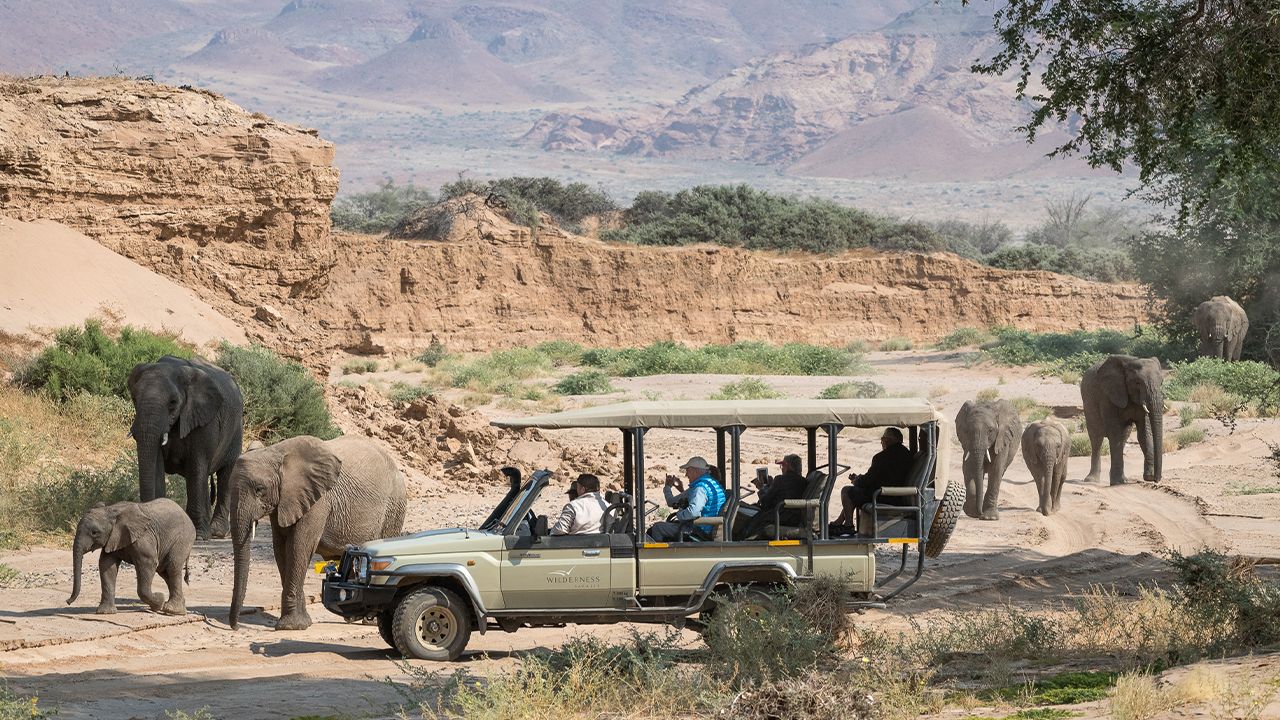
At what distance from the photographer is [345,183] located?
19862cm

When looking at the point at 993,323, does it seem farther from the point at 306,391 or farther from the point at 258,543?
the point at 258,543

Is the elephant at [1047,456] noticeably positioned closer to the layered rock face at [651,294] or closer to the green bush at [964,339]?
the green bush at [964,339]

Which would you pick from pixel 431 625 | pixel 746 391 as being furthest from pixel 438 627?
pixel 746 391

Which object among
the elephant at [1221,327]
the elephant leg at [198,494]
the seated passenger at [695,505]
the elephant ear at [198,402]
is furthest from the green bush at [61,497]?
the elephant at [1221,327]

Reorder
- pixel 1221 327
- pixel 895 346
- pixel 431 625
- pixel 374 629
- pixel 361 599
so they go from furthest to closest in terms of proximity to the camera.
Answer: pixel 895 346, pixel 1221 327, pixel 374 629, pixel 431 625, pixel 361 599

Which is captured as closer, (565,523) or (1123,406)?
(565,523)

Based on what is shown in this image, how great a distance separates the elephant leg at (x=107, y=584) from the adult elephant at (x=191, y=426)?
323cm

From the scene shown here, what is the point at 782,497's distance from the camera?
11.7 metres

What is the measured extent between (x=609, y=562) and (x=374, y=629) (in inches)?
110

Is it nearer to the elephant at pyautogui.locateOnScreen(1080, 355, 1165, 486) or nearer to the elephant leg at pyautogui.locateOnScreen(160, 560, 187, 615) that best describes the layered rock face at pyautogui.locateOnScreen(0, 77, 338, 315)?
the elephant leg at pyautogui.locateOnScreen(160, 560, 187, 615)

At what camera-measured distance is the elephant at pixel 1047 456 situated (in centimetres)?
1933

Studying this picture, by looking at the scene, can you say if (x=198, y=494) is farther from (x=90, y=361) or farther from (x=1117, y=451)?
(x=1117, y=451)

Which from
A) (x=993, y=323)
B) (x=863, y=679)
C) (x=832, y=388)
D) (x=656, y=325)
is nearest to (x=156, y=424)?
(x=863, y=679)

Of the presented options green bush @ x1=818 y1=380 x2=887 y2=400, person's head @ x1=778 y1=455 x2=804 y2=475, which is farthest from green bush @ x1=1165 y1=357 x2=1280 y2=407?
person's head @ x1=778 y1=455 x2=804 y2=475
